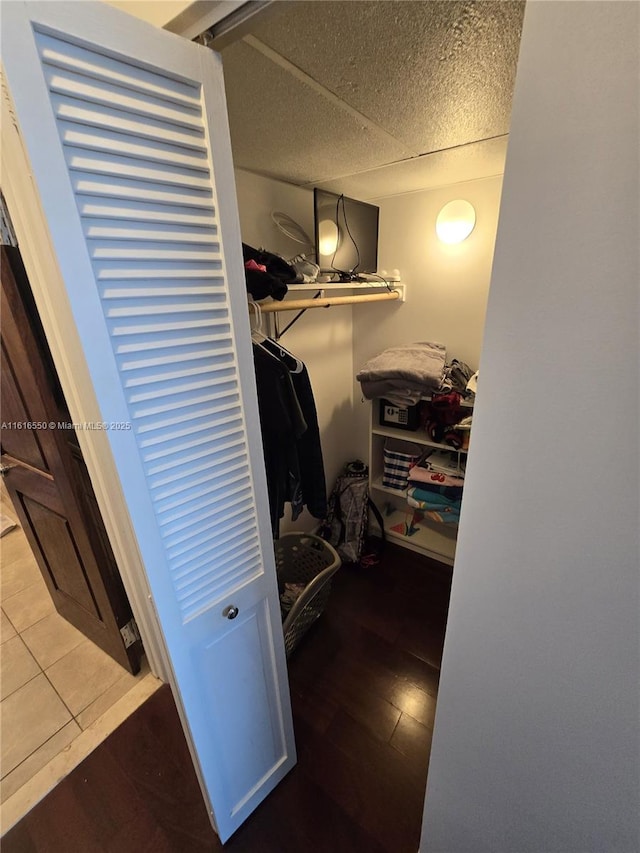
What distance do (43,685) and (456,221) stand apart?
3.05 metres

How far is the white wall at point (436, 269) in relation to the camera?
70.0 inches

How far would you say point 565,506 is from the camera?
498 mm

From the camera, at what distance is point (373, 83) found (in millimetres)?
897

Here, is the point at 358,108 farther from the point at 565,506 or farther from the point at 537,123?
the point at 565,506

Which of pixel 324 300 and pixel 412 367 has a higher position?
pixel 324 300

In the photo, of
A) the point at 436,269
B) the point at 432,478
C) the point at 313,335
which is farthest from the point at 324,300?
the point at 432,478

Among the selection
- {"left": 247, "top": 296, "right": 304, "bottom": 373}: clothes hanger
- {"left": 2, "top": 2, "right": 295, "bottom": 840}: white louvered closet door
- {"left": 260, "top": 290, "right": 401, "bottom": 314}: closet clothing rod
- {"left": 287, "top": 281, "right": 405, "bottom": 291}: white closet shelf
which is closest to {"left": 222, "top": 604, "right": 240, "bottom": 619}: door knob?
{"left": 2, "top": 2, "right": 295, "bottom": 840}: white louvered closet door

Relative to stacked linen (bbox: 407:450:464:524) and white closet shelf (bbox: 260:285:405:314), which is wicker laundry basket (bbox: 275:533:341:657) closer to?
stacked linen (bbox: 407:450:464:524)

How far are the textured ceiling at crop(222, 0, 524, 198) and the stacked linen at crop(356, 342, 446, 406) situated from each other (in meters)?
0.87

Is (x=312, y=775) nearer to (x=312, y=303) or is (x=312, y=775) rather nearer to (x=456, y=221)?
(x=312, y=303)

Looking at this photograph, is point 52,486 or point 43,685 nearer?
point 52,486

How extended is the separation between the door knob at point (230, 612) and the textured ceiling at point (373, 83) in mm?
1192

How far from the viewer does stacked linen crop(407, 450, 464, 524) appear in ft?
6.35

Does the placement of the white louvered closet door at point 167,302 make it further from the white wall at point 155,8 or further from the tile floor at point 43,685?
the tile floor at point 43,685
